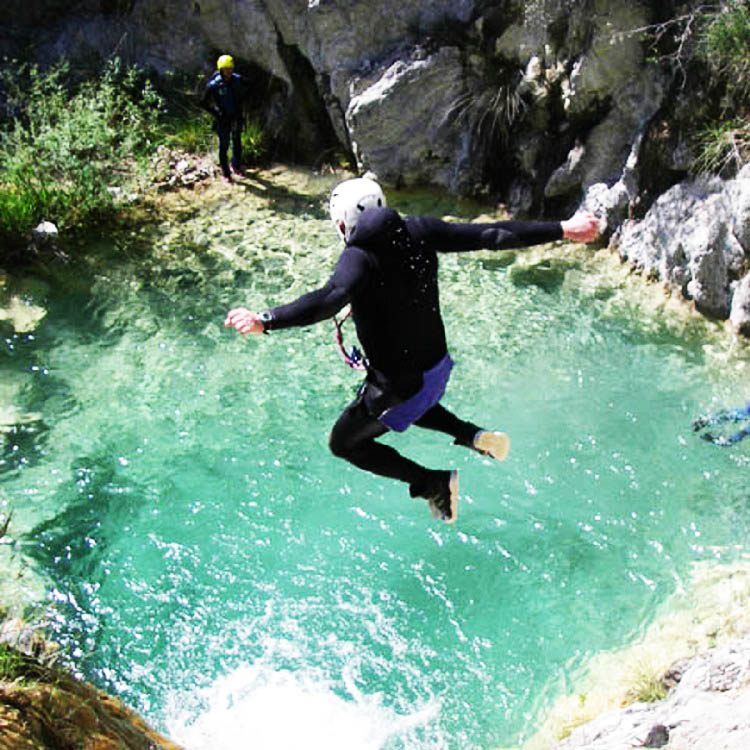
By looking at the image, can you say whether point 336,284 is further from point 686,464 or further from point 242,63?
point 242,63

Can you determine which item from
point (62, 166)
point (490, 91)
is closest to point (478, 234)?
point (490, 91)

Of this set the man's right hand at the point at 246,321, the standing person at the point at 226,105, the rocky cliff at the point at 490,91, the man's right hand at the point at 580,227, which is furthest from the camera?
the standing person at the point at 226,105

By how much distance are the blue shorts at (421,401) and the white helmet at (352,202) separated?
730 mm

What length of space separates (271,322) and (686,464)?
3.14m

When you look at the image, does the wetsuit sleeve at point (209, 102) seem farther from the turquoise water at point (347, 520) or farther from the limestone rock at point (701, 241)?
the limestone rock at point (701, 241)

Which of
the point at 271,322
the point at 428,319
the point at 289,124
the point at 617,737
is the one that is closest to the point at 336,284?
the point at 271,322

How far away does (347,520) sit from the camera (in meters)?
5.38

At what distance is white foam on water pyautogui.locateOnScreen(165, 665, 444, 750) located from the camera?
164 inches

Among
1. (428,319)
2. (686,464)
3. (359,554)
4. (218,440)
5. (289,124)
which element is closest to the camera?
(428,319)

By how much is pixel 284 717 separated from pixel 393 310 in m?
1.94

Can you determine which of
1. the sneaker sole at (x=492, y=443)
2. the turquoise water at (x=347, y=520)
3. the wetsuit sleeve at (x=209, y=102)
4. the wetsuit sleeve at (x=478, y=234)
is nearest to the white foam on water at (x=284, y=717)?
the turquoise water at (x=347, y=520)

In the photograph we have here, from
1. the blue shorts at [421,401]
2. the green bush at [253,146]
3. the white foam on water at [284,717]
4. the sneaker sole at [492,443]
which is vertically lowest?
the white foam on water at [284,717]

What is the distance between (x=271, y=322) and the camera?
349 cm

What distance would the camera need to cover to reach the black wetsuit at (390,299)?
3.57 meters
